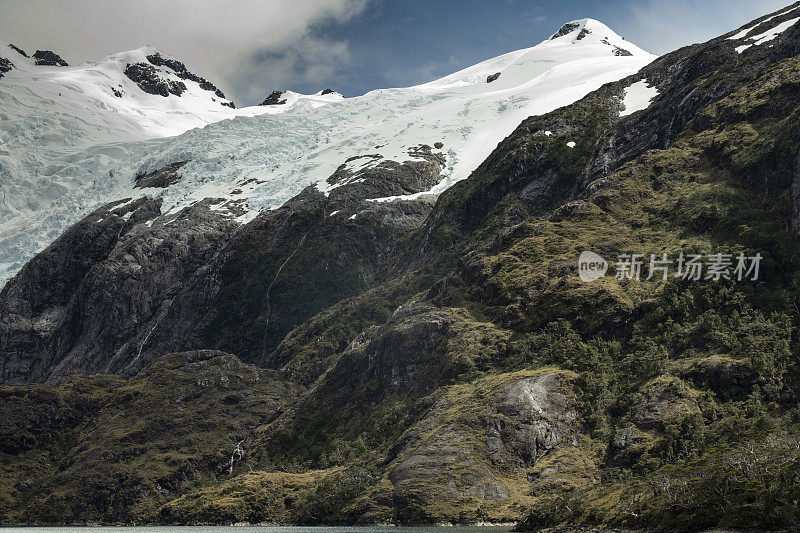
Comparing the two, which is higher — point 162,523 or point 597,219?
point 597,219

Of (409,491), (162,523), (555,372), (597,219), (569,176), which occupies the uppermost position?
(569,176)

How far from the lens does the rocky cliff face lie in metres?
93.1

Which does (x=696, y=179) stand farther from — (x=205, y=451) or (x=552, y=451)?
(x=205, y=451)

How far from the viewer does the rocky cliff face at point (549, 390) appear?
9312 centimetres

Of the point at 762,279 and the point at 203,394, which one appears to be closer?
the point at 762,279

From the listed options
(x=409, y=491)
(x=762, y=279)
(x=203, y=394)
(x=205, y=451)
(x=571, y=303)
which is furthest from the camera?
(x=203, y=394)

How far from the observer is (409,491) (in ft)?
341

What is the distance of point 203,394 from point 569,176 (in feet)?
368

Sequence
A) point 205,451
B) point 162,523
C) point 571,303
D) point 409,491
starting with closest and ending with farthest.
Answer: point 409,491, point 571,303, point 162,523, point 205,451

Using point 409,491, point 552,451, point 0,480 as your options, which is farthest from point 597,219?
point 0,480

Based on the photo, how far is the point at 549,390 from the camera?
11075cm

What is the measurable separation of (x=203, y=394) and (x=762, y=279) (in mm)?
131734

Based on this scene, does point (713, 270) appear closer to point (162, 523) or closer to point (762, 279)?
point (762, 279)

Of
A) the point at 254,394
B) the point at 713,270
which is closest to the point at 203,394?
the point at 254,394
